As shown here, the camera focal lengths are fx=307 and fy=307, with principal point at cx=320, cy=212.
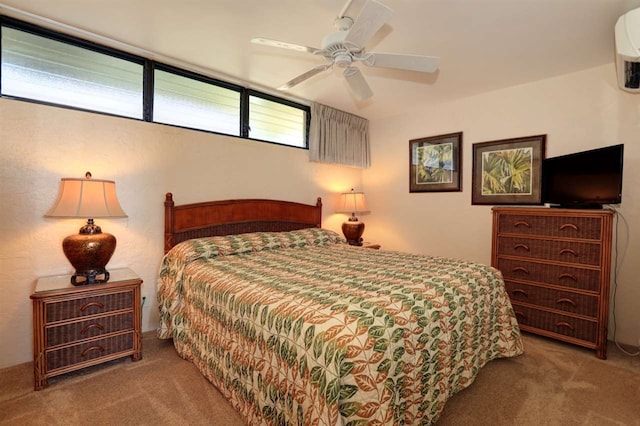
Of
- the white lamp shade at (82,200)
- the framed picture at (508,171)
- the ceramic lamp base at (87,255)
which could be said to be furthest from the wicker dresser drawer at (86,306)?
the framed picture at (508,171)

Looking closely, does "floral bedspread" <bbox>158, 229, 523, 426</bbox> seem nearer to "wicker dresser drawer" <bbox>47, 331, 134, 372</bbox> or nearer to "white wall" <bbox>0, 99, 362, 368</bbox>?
"wicker dresser drawer" <bbox>47, 331, 134, 372</bbox>

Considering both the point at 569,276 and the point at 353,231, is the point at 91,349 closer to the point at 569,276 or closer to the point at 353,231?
the point at 353,231

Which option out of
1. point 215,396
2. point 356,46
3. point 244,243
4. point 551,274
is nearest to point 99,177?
point 244,243

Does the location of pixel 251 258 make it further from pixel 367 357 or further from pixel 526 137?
pixel 526 137

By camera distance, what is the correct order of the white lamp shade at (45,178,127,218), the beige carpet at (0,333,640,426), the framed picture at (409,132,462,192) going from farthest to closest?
the framed picture at (409,132,462,192) < the white lamp shade at (45,178,127,218) < the beige carpet at (0,333,640,426)

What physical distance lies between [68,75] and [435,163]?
151 inches

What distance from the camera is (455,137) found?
3.79 meters

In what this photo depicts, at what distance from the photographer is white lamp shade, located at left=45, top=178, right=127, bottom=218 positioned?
6.87 feet

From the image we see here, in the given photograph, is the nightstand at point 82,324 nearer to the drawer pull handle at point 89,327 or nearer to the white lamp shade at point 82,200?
the drawer pull handle at point 89,327

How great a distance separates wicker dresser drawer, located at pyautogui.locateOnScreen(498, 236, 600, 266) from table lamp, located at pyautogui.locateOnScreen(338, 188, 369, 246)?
Answer: 5.83 feet

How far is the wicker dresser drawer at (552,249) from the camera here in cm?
248

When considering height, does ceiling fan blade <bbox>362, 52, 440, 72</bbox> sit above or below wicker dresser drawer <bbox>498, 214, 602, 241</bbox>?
above

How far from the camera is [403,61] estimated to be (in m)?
2.09

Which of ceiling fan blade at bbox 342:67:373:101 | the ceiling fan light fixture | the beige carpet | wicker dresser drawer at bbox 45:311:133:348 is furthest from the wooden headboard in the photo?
the ceiling fan light fixture
